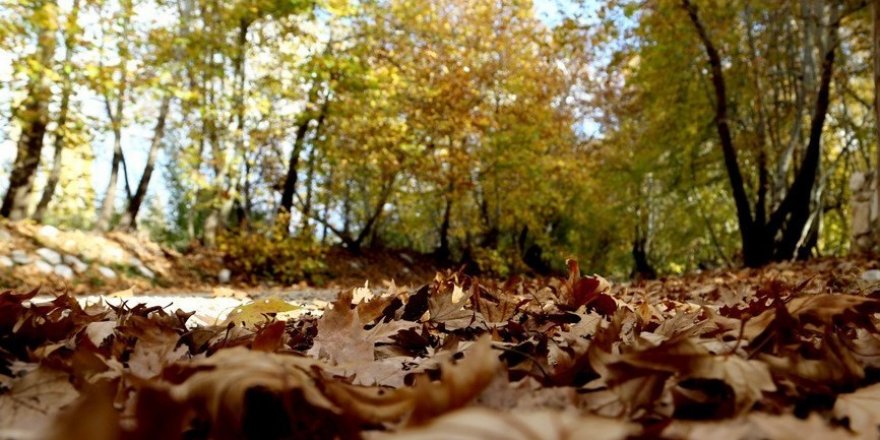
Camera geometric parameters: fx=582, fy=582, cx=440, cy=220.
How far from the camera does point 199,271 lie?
34.7ft

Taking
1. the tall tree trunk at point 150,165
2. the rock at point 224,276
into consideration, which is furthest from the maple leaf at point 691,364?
the tall tree trunk at point 150,165

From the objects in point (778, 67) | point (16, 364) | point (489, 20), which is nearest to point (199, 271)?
point (16, 364)

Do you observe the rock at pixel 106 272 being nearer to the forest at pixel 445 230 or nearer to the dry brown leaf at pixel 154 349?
the forest at pixel 445 230

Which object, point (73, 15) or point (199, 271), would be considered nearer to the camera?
point (73, 15)

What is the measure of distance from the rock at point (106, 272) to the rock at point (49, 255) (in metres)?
0.59

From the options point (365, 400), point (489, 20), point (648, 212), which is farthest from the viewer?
point (648, 212)

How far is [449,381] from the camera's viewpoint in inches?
26.2

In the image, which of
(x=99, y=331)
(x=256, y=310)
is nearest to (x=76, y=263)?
(x=256, y=310)

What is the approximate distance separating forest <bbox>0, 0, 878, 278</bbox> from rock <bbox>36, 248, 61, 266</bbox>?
6.93ft

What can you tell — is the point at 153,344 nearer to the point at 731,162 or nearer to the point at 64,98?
the point at 731,162

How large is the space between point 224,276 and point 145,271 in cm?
143

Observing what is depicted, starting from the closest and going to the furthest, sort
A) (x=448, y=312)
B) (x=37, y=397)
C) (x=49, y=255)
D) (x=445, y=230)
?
(x=37, y=397), (x=448, y=312), (x=49, y=255), (x=445, y=230)

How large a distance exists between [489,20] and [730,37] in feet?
26.7

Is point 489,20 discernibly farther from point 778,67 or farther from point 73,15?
point 73,15
